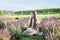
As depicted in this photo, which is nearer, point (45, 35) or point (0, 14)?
point (45, 35)

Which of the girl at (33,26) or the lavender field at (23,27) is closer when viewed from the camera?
the lavender field at (23,27)

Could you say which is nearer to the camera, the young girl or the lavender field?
the lavender field

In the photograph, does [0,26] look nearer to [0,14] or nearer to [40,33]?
[0,14]

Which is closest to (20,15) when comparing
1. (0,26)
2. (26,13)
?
(26,13)

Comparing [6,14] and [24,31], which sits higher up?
[6,14]

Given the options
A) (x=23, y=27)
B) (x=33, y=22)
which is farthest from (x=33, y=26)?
(x=23, y=27)

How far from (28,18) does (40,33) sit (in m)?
0.35

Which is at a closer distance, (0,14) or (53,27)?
(53,27)

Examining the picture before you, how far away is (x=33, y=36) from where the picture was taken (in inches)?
161

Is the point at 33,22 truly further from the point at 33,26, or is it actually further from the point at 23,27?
the point at 23,27

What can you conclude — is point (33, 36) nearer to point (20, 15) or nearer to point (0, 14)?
point (20, 15)

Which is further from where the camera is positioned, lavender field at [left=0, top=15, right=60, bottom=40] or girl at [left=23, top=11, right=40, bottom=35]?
girl at [left=23, top=11, right=40, bottom=35]

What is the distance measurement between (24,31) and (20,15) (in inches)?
12.4

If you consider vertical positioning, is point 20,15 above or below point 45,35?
above
